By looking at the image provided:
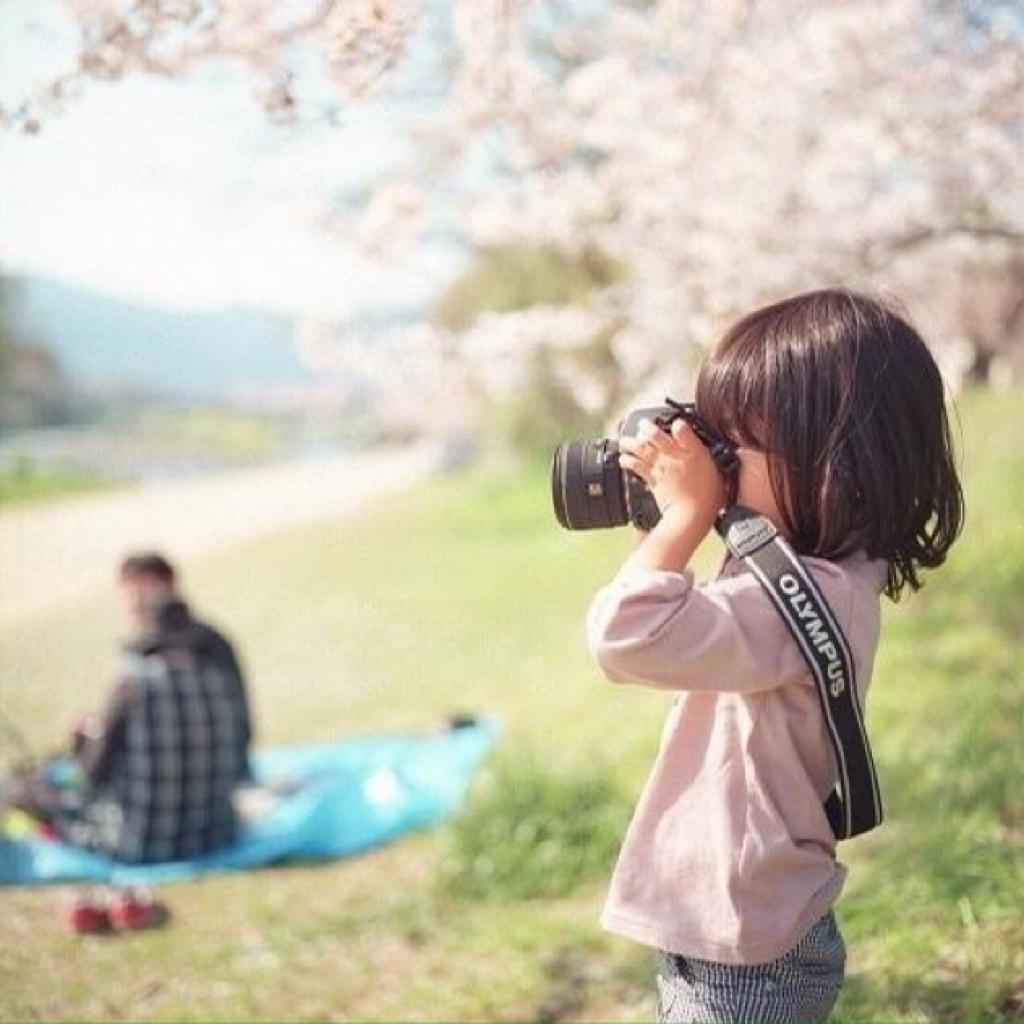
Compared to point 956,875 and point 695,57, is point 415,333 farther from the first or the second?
point 956,875

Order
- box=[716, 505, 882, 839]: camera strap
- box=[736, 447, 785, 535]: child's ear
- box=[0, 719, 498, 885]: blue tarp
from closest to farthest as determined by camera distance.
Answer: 1. box=[716, 505, 882, 839]: camera strap
2. box=[736, 447, 785, 535]: child's ear
3. box=[0, 719, 498, 885]: blue tarp

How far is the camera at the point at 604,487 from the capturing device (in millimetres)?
1606

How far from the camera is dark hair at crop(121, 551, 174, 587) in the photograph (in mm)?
4293

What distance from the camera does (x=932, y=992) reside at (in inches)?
93.8

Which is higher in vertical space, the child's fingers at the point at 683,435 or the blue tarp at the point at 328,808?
the child's fingers at the point at 683,435

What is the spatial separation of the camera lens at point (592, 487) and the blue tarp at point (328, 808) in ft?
9.33

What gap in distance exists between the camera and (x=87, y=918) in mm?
3654

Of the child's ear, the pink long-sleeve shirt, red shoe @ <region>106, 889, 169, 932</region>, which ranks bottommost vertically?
red shoe @ <region>106, 889, 169, 932</region>

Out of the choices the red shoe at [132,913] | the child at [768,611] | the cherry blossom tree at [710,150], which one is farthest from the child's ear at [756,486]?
the red shoe at [132,913]

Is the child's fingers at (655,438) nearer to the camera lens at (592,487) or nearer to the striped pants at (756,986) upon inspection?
the camera lens at (592,487)

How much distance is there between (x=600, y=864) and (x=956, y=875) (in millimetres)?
1227

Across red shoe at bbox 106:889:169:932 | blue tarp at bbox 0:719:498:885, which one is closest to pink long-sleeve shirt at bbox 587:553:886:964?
red shoe at bbox 106:889:169:932

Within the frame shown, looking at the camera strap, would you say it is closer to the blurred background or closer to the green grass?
the blurred background

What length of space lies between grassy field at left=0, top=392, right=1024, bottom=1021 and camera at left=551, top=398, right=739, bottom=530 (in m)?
1.29
